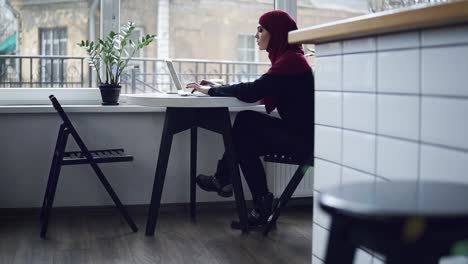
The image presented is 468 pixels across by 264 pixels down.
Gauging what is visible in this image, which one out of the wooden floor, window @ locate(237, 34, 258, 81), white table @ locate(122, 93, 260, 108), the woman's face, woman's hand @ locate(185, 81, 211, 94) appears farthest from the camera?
window @ locate(237, 34, 258, 81)

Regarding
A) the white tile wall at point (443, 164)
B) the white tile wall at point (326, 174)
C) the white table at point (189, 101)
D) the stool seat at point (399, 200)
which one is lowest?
the white tile wall at point (326, 174)

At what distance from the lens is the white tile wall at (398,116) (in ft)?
4.66

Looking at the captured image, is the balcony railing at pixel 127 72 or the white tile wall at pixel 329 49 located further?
the balcony railing at pixel 127 72

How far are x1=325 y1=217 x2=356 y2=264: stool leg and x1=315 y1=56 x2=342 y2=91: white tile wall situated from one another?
785 mm

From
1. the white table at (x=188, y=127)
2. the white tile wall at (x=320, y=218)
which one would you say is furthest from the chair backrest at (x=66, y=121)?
the white tile wall at (x=320, y=218)

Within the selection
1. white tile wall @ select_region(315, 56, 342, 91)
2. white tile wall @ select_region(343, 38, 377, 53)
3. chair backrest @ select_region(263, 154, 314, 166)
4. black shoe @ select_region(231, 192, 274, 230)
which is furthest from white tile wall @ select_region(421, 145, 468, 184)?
black shoe @ select_region(231, 192, 274, 230)

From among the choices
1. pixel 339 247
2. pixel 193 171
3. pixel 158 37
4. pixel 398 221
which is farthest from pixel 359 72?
pixel 158 37

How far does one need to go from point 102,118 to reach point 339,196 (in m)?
2.83

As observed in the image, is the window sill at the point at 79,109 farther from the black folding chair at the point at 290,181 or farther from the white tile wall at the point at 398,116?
the white tile wall at the point at 398,116

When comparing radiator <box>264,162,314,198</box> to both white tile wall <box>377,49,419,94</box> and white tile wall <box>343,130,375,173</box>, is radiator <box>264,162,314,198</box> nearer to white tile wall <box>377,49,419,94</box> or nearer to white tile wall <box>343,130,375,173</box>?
white tile wall <box>343,130,375,173</box>

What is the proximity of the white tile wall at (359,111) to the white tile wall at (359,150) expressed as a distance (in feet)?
0.07

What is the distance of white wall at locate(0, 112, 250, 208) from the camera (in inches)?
141

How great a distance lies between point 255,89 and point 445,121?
1844mm

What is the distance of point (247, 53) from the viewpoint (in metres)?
4.16
